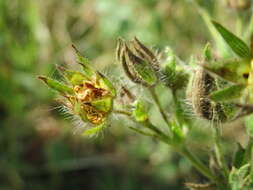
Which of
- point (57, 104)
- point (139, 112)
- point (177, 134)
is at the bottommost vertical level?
point (177, 134)

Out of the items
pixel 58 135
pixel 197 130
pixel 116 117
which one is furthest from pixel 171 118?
pixel 58 135

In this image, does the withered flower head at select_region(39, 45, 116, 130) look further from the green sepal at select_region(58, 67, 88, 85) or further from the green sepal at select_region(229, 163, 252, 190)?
the green sepal at select_region(229, 163, 252, 190)

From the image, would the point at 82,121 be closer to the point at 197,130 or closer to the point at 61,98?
the point at 61,98

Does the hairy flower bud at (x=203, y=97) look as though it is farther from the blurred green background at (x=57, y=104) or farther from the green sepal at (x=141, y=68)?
the blurred green background at (x=57, y=104)

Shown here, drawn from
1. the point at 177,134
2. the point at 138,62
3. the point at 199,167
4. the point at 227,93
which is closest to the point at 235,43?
the point at 227,93

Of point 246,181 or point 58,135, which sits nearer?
point 246,181

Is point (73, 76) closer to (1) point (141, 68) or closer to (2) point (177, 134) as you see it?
(1) point (141, 68)
